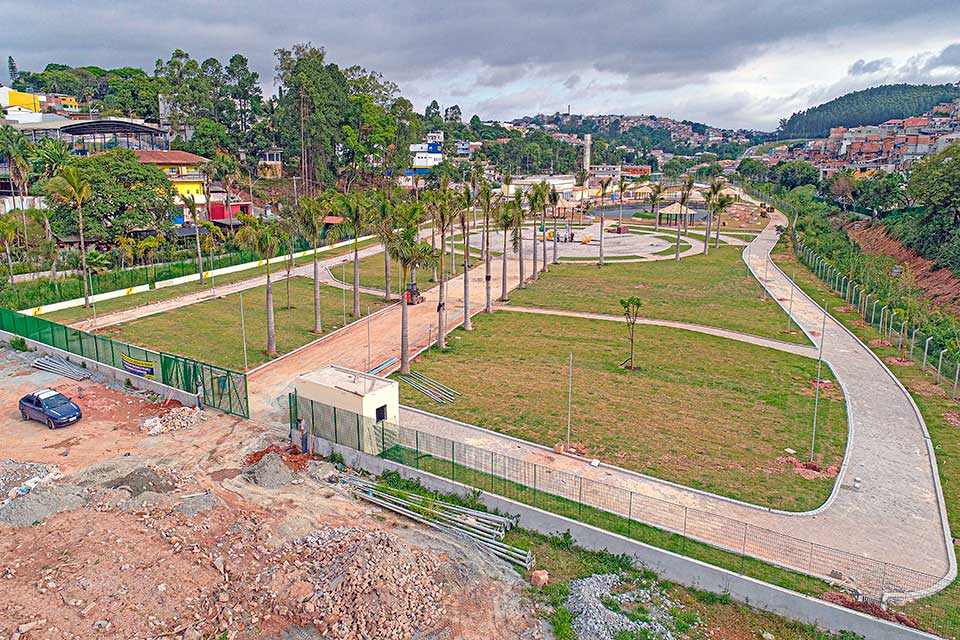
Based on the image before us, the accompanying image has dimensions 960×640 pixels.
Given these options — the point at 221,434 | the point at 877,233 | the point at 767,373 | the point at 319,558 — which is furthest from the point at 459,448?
the point at 877,233

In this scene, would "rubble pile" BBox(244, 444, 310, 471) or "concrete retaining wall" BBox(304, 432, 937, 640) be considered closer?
"concrete retaining wall" BBox(304, 432, 937, 640)

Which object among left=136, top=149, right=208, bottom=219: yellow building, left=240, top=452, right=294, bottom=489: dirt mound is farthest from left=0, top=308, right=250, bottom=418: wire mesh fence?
left=136, top=149, right=208, bottom=219: yellow building

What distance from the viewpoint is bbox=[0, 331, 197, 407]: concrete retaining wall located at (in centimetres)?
2841

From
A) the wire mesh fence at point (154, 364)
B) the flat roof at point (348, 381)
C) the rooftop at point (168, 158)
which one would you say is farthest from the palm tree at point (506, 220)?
the rooftop at point (168, 158)

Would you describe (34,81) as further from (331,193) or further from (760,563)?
(760,563)

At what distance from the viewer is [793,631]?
1521 cm

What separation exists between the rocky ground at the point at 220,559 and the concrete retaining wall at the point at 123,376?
4777 millimetres

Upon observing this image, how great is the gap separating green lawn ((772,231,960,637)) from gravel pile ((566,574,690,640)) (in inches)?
232

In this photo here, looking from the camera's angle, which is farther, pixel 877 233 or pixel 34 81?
pixel 34 81

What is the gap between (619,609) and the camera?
51.6ft

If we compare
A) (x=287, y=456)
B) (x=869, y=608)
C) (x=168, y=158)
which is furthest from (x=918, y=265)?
(x=168, y=158)

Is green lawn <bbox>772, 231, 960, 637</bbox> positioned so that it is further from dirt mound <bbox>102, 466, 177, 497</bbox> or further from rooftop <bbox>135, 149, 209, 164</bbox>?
rooftop <bbox>135, 149, 209, 164</bbox>

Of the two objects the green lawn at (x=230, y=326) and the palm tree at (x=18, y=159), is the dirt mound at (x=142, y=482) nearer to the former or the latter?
the green lawn at (x=230, y=326)

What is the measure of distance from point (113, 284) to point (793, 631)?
165ft
